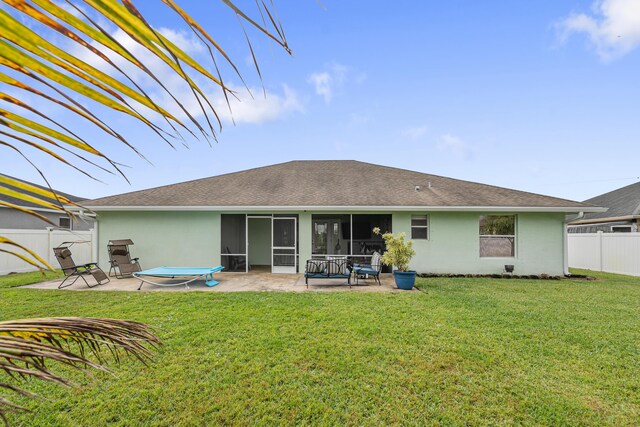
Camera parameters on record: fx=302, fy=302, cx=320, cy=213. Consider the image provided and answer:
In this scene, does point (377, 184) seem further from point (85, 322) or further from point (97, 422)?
point (85, 322)

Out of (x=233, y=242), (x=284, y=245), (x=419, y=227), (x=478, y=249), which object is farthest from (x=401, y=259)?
(x=233, y=242)

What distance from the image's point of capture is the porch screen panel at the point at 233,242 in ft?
43.8

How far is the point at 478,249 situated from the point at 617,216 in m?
10.6

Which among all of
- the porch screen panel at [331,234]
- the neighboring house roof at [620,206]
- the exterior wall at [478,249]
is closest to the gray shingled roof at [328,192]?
the exterior wall at [478,249]

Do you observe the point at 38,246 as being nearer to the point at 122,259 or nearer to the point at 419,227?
the point at 122,259

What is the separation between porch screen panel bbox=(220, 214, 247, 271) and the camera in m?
13.3

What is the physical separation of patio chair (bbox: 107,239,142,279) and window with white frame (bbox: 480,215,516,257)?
1362 centimetres

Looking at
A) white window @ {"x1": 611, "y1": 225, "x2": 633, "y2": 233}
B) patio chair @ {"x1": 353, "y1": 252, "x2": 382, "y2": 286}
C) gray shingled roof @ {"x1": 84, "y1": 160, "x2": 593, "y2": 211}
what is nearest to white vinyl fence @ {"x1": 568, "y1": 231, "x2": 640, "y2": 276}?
white window @ {"x1": 611, "y1": 225, "x2": 633, "y2": 233}

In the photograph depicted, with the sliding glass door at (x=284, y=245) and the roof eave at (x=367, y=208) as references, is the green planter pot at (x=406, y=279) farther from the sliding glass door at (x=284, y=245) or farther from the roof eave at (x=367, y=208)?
the sliding glass door at (x=284, y=245)

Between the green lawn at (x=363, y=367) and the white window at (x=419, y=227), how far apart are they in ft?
16.7

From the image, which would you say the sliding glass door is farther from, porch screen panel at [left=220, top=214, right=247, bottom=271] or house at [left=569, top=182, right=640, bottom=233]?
house at [left=569, top=182, right=640, bottom=233]

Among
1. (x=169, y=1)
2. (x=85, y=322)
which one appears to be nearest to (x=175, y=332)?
(x=85, y=322)

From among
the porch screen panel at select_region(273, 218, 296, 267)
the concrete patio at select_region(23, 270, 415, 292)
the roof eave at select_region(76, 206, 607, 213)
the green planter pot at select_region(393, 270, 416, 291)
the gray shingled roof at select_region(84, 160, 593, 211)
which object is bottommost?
the concrete patio at select_region(23, 270, 415, 292)

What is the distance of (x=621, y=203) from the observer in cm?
1823
